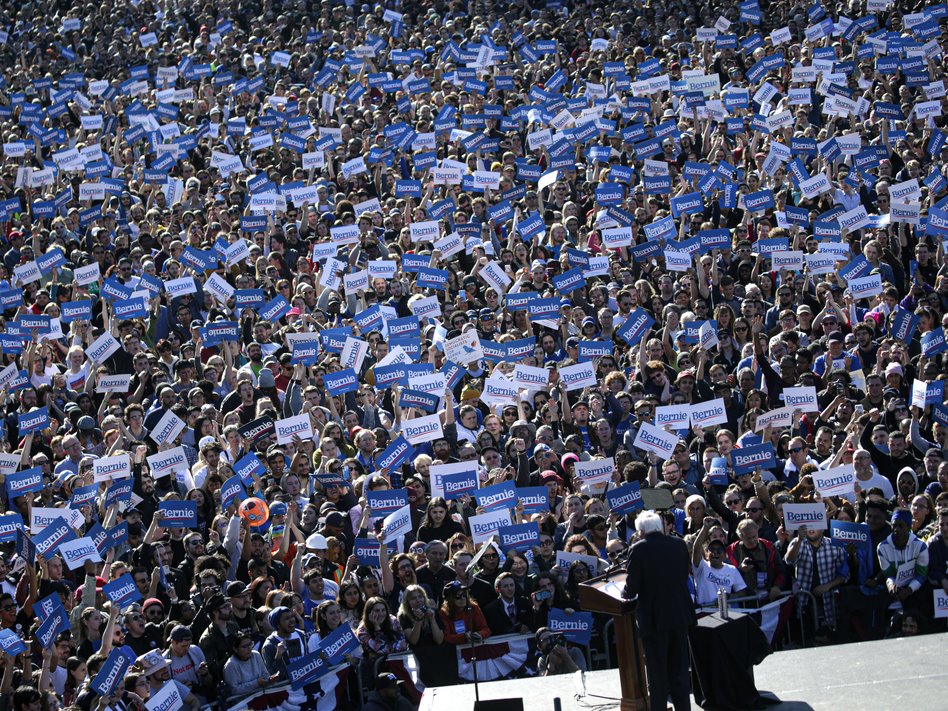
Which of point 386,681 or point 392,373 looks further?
point 392,373

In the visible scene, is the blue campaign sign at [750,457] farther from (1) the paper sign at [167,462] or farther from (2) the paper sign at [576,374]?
(1) the paper sign at [167,462]

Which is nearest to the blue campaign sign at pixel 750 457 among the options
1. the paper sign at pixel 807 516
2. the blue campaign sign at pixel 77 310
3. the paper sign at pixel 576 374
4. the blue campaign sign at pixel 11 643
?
the paper sign at pixel 807 516

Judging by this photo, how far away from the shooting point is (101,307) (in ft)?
60.4

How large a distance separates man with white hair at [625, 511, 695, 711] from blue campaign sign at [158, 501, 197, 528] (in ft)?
17.8

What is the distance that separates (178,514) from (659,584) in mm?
5624

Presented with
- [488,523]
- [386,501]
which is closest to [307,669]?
[386,501]

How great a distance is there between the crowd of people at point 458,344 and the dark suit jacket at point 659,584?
1.96m

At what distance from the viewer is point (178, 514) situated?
13461 mm

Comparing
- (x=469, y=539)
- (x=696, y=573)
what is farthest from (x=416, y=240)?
(x=696, y=573)

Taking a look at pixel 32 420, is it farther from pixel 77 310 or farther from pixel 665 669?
pixel 665 669

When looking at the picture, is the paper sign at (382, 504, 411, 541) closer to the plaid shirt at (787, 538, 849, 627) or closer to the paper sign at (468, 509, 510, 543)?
the paper sign at (468, 509, 510, 543)

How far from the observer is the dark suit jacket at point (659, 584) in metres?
9.17

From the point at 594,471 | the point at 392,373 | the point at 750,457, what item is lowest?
the point at 392,373

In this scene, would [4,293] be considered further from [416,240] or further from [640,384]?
[640,384]
